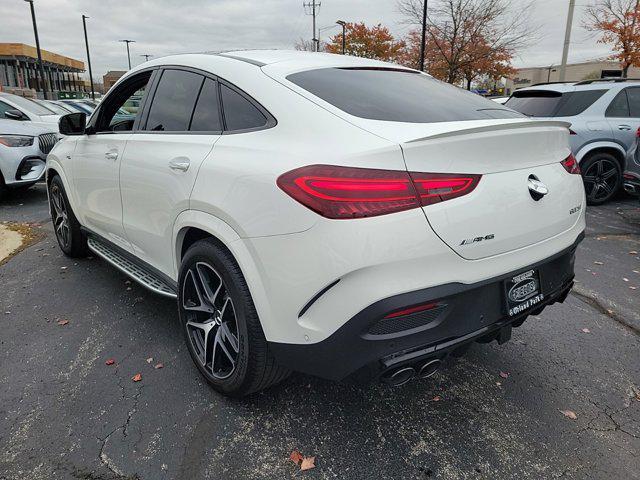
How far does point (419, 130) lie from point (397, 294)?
67 centimetres

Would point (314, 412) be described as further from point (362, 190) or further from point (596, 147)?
point (596, 147)

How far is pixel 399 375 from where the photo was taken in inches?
76.5

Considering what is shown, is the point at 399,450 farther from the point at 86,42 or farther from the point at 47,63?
the point at 47,63

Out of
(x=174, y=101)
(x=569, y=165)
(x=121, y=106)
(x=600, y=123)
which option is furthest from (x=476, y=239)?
(x=600, y=123)

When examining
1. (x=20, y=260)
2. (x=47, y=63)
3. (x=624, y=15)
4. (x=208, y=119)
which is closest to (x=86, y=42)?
(x=47, y=63)

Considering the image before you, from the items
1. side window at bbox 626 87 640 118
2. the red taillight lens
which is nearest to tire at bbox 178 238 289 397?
the red taillight lens

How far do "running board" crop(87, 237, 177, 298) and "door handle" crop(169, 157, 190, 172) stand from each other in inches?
30.6

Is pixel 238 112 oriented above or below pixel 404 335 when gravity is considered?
above

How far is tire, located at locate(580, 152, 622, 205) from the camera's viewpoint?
7.26 metres

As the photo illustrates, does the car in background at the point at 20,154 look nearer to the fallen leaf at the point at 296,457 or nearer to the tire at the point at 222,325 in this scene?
the tire at the point at 222,325

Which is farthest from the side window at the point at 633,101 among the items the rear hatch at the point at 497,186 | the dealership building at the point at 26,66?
the dealership building at the point at 26,66

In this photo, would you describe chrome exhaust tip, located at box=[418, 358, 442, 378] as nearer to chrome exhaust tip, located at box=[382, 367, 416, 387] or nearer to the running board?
chrome exhaust tip, located at box=[382, 367, 416, 387]

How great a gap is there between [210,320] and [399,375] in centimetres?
109

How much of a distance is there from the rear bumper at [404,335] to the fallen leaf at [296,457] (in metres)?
0.44
